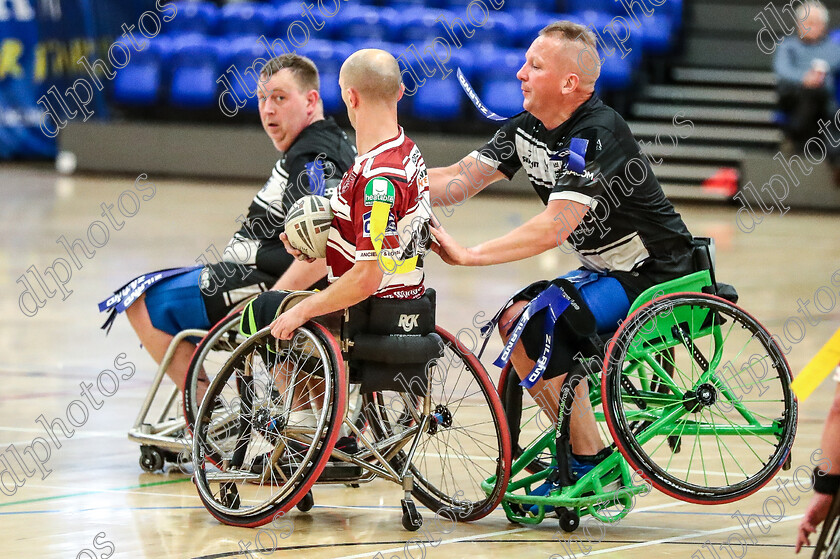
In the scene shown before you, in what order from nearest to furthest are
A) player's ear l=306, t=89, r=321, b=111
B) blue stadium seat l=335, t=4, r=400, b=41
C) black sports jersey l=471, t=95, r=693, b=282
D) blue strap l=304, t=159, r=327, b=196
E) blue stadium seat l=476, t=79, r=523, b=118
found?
black sports jersey l=471, t=95, r=693, b=282
blue strap l=304, t=159, r=327, b=196
player's ear l=306, t=89, r=321, b=111
blue stadium seat l=476, t=79, r=523, b=118
blue stadium seat l=335, t=4, r=400, b=41

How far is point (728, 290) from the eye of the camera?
164 inches

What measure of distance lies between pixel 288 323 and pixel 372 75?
30.7 inches

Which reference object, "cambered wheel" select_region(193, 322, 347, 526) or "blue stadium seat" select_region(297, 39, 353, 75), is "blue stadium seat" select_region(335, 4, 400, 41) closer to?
"blue stadium seat" select_region(297, 39, 353, 75)

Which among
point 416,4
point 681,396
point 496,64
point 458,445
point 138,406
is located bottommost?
point 138,406

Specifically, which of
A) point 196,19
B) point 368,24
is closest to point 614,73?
point 368,24

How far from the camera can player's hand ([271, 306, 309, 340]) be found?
3.71 m

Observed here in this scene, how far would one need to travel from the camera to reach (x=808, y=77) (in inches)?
546

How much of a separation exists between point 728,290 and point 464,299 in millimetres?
4387

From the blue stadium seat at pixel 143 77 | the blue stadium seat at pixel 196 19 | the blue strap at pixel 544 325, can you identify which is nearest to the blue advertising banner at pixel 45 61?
the blue stadium seat at pixel 143 77

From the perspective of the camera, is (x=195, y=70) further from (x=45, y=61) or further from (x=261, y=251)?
(x=261, y=251)

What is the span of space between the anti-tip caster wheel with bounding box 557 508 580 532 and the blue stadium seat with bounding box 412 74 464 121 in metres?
12.1

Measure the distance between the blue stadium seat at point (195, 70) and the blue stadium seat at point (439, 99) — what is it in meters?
2.80

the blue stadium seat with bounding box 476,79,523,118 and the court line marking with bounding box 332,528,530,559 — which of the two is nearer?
the court line marking with bounding box 332,528,530,559

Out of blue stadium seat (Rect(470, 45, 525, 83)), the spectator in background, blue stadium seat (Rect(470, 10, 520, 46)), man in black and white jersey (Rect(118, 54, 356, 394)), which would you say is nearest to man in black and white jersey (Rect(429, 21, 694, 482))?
man in black and white jersey (Rect(118, 54, 356, 394))
